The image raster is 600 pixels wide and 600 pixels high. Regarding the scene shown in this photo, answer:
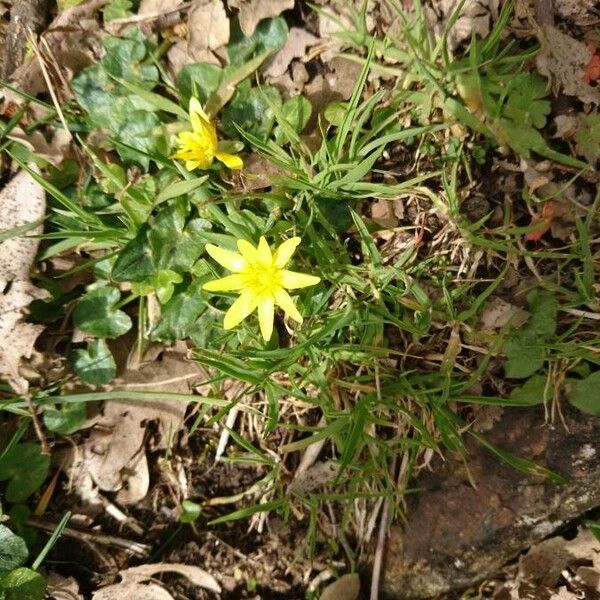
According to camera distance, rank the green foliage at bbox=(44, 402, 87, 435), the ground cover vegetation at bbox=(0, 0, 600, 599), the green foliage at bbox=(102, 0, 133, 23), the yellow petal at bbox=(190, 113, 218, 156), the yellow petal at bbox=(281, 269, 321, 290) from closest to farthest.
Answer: the yellow petal at bbox=(281, 269, 321, 290) < the yellow petal at bbox=(190, 113, 218, 156) < the ground cover vegetation at bbox=(0, 0, 600, 599) < the green foliage at bbox=(102, 0, 133, 23) < the green foliage at bbox=(44, 402, 87, 435)

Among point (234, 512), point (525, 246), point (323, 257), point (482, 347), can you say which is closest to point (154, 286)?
point (323, 257)

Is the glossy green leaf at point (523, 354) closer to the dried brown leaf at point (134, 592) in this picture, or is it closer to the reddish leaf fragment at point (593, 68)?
the reddish leaf fragment at point (593, 68)

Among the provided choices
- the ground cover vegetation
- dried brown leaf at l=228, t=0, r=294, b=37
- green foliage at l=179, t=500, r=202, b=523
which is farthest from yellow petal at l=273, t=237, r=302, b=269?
green foliage at l=179, t=500, r=202, b=523

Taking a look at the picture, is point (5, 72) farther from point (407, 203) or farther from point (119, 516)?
point (119, 516)

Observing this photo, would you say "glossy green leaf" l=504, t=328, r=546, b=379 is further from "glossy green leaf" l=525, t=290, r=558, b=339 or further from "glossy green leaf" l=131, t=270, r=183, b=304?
"glossy green leaf" l=131, t=270, r=183, b=304

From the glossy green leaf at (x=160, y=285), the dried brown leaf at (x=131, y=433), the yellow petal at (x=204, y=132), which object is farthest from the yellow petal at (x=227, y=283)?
the dried brown leaf at (x=131, y=433)

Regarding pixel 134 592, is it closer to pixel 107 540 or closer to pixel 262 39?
pixel 107 540

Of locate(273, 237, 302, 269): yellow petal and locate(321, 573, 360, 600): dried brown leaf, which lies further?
locate(321, 573, 360, 600): dried brown leaf

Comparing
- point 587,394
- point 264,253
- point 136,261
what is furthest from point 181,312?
point 587,394
